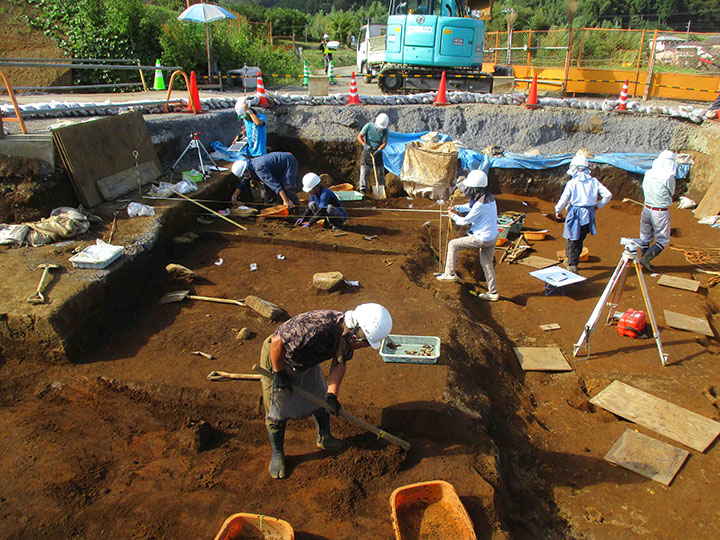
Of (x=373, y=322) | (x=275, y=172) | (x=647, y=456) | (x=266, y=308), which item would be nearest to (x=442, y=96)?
(x=275, y=172)

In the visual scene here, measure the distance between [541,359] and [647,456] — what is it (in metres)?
1.63

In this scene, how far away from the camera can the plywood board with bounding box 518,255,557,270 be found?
8239 mm

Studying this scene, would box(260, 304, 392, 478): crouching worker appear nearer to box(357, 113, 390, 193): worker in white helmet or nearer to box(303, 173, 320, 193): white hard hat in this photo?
box(303, 173, 320, 193): white hard hat

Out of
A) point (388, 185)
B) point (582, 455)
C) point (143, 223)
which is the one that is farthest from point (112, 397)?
point (388, 185)

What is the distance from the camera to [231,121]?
1097cm

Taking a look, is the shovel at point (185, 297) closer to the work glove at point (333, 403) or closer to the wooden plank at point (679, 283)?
the work glove at point (333, 403)

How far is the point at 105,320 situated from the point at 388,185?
279 inches

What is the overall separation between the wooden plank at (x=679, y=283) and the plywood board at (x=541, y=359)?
9.11 ft

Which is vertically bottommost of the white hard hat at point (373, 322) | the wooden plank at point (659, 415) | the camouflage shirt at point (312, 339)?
the wooden plank at point (659, 415)

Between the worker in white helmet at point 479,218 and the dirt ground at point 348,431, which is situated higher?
the worker in white helmet at point 479,218

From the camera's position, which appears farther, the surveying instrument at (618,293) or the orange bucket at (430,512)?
the surveying instrument at (618,293)

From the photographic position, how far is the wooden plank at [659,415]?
4547 mm

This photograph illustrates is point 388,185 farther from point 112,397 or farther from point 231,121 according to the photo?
point 112,397

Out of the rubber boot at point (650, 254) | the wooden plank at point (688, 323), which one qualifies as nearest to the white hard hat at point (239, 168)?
the rubber boot at point (650, 254)
